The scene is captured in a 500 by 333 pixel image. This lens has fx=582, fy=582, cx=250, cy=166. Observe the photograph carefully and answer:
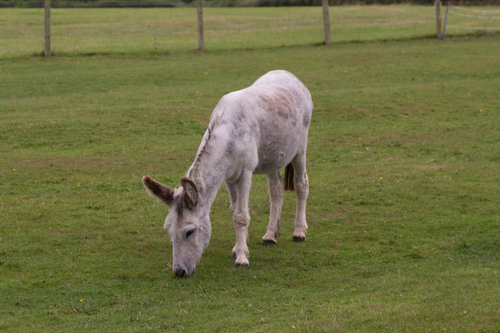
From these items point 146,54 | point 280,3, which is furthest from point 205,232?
point 280,3

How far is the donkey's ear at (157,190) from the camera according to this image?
621 centimetres

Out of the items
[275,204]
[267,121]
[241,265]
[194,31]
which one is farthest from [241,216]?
[194,31]

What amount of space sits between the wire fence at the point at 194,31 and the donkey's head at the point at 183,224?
19.5m

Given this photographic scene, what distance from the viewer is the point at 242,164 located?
695 cm

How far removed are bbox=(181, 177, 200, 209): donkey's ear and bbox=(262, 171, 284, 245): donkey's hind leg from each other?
205 cm

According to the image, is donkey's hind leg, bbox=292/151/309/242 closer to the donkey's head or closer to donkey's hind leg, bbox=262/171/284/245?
donkey's hind leg, bbox=262/171/284/245

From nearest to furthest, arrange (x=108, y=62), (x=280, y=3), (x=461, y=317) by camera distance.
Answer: (x=461, y=317) → (x=108, y=62) → (x=280, y=3)

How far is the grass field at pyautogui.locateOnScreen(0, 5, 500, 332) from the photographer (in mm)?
5762

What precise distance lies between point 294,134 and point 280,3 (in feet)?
163

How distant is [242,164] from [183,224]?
1145mm

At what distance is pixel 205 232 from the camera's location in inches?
254

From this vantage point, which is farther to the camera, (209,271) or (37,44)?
(37,44)

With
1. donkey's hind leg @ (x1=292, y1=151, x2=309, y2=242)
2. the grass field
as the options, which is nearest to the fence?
the grass field

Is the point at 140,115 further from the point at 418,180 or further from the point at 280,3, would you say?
the point at 280,3
